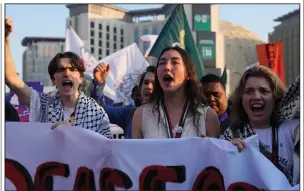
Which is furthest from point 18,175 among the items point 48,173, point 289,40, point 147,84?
point 289,40

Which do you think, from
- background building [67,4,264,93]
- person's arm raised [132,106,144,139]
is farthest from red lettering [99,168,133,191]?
background building [67,4,264,93]

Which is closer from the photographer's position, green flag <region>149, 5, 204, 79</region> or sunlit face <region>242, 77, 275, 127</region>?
sunlit face <region>242, 77, 275, 127</region>

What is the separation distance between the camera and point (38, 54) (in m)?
92.5

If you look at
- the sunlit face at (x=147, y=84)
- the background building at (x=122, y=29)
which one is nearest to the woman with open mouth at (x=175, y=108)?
the sunlit face at (x=147, y=84)

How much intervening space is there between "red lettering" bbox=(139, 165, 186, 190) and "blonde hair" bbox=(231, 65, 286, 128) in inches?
17.6

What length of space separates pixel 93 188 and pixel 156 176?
1.05ft

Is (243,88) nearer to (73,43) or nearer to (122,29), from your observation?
(73,43)

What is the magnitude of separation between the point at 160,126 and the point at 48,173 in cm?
65

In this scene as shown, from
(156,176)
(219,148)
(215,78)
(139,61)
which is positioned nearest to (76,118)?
(156,176)

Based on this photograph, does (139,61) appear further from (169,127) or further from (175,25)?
(169,127)

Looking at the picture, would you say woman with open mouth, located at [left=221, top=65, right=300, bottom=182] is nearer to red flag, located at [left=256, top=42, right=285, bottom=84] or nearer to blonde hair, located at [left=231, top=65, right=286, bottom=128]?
blonde hair, located at [left=231, top=65, right=286, bottom=128]

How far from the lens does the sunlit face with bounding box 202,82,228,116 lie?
3.77 m

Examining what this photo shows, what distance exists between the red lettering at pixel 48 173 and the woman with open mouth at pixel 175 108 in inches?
18.0

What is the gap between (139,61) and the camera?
10.5m
